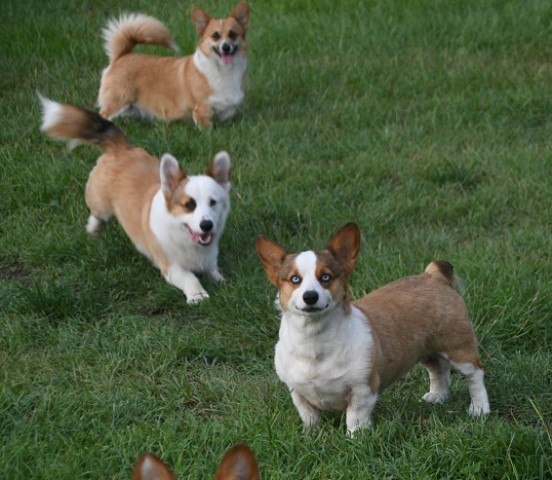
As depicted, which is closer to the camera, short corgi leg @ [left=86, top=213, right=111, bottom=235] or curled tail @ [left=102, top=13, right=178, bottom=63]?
short corgi leg @ [left=86, top=213, right=111, bottom=235]

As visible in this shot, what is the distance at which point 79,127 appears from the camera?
22.7 ft

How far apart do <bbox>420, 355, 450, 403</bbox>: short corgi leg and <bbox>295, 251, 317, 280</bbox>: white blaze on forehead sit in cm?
80

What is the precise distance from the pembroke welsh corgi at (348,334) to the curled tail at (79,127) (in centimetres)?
297

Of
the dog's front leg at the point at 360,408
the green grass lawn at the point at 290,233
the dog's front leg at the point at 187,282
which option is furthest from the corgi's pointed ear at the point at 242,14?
the dog's front leg at the point at 360,408

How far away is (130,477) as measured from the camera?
4.03m

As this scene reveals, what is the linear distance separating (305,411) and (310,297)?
0.56 meters

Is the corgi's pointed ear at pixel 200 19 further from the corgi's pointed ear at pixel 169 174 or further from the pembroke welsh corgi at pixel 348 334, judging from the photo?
the pembroke welsh corgi at pixel 348 334

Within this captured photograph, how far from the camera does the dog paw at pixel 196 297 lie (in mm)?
5889

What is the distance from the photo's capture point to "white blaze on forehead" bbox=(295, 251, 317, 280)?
160 inches

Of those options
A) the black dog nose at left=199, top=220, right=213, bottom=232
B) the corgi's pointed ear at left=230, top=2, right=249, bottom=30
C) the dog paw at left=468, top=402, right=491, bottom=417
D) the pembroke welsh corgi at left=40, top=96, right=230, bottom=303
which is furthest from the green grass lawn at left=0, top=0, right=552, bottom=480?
the corgi's pointed ear at left=230, top=2, right=249, bottom=30

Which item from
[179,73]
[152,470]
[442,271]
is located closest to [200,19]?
[179,73]

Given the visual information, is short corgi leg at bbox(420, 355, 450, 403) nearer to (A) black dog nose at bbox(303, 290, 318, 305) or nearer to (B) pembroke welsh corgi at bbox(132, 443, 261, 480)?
(A) black dog nose at bbox(303, 290, 318, 305)

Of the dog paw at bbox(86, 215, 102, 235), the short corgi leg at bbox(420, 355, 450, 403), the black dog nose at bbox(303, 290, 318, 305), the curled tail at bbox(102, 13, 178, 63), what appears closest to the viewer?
the black dog nose at bbox(303, 290, 318, 305)

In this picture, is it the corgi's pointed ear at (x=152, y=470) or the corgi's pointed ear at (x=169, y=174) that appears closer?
the corgi's pointed ear at (x=152, y=470)
